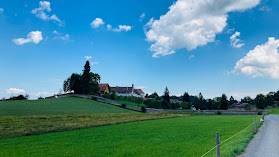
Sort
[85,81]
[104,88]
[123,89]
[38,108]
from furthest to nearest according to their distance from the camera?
1. [123,89]
2. [104,88]
3. [85,81]
4. [38,108]

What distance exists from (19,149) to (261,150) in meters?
21.1

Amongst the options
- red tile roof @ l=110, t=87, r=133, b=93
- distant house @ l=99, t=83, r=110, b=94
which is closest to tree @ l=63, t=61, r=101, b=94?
distant house @ l=99, t=83, r=110, b=94

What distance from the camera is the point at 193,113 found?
8906cm

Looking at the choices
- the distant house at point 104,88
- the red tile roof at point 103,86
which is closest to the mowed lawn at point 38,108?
the distant house at point 104,88

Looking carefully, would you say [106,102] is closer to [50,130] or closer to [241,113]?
[241,113]

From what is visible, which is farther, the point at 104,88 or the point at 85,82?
the point at 104,88

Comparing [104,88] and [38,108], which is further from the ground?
[104,88]

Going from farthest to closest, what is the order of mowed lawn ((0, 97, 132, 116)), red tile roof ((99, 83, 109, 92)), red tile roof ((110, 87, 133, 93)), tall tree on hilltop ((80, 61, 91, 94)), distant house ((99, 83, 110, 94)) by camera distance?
red tile roof ((110, 87, 133, 93))
red tile roof ((99, 83, 109, 92))
distant house ((99, 83, 110, 94))
tall tree on hilltop ((80, 61, 91, 94))
mowed lawn ((0, 97, 132, 116))

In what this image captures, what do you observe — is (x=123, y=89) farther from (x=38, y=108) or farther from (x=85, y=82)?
(x=38, y=108)

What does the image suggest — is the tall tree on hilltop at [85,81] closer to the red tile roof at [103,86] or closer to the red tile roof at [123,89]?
the red tile roof at [103,86]

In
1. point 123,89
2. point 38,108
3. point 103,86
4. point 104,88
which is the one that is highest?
point 103,86

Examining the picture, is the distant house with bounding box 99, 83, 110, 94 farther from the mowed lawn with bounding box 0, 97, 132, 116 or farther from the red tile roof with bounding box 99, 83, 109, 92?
the mowed lawn with bounding box 0, 97, 132, 116

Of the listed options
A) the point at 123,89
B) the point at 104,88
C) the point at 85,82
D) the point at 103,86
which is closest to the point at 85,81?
the point at 85,82

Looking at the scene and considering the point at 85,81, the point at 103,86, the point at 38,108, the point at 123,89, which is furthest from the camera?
the point at 123,89
